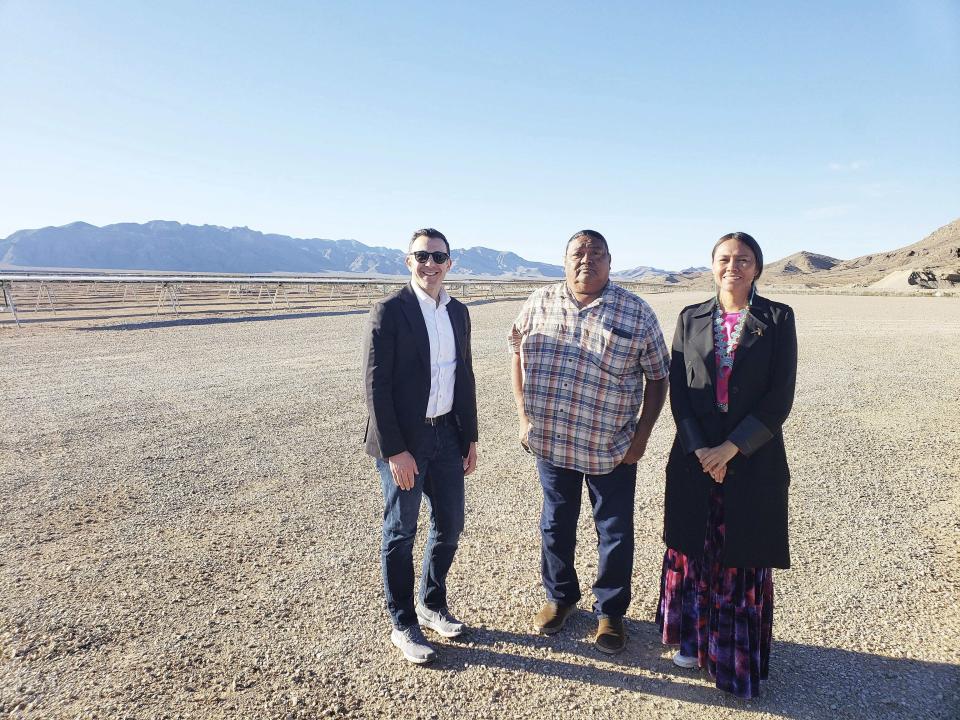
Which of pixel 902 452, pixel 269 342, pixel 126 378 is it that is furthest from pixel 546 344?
pixel 269 342

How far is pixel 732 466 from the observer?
240cm

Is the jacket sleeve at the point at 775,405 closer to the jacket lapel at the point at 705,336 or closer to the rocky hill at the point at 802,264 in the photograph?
the jacket lapel at the point at 705,336

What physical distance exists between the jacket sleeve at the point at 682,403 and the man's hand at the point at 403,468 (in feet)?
3.86

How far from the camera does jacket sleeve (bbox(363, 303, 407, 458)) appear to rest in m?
2.42

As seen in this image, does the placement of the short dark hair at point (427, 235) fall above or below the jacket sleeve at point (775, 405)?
above

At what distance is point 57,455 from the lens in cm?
529

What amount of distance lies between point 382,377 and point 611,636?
1.68 metres

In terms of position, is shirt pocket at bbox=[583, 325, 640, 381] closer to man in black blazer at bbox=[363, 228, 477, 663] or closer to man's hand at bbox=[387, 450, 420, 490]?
man in black blazer at bbox=[363, 228, 477, 663]

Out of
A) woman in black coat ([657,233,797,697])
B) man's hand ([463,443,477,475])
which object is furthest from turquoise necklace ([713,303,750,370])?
man's hand ([463,443,477,475])

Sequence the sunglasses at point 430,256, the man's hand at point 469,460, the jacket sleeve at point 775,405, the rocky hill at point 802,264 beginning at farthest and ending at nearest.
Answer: the rocky hill at point 802,264 < the man's hand at point 469,460 < the sunglasses at point 430,256 < the jacket sleeve at point 775,405

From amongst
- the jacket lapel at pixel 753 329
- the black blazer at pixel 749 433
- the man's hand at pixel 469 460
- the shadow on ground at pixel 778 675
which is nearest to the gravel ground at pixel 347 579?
the shadow on ground at pixel 778 675

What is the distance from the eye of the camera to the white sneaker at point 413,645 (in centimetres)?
256

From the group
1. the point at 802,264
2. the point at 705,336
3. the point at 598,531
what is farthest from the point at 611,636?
the point at 802,264

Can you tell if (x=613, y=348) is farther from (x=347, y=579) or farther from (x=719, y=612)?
(x=347, y=579)
